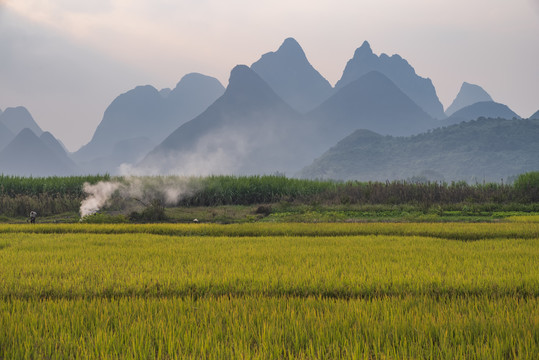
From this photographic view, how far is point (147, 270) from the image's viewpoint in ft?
23.6

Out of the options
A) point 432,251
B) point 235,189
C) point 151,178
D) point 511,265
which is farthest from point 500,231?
point 151,178

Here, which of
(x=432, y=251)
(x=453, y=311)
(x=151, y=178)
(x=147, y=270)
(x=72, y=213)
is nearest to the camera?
(x=453, y=311)

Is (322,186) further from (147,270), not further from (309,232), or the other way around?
(147,270)

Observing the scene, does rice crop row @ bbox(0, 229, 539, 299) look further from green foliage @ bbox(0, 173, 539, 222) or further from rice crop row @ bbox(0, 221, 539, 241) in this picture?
green foliage @ bbox(0, 173, 539, 222)

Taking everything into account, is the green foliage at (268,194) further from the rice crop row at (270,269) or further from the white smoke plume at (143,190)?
the rice crop row at (270,269)

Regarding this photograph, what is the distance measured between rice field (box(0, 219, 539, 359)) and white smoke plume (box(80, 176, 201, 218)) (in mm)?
14471

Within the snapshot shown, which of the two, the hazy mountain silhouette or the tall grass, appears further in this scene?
the hazy mountain silhouette

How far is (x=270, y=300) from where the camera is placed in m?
5.36

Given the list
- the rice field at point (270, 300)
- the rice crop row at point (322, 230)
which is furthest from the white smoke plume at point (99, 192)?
the rice field at point (270, 300)

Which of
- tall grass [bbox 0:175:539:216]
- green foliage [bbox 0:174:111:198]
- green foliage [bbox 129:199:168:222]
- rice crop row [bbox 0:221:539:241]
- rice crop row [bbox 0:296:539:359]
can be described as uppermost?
green foliage [bbox 0:174:111:198]

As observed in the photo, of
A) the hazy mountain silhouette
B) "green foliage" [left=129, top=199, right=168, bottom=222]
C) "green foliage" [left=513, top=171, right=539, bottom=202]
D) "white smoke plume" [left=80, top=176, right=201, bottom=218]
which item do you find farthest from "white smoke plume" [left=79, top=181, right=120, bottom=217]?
the hazy mountain silhouette

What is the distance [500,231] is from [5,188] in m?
29.8

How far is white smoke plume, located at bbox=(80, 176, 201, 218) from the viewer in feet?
82.7

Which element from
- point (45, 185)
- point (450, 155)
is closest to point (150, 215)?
point (45, 185)
